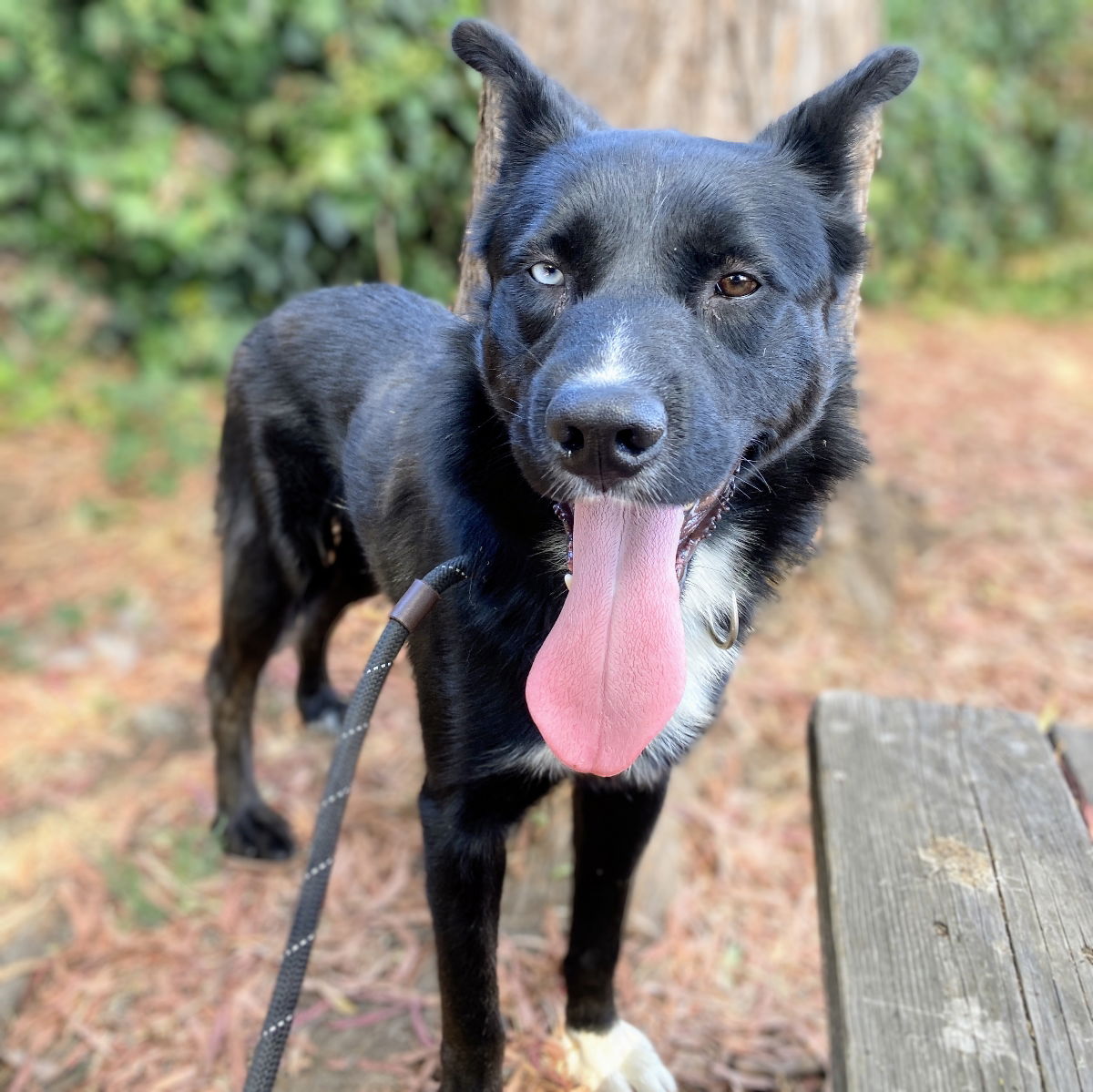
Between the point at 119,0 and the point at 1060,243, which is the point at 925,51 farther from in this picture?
the point at 119,0

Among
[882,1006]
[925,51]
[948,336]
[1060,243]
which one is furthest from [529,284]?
[1060,243]

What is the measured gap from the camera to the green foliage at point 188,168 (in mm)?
Answer: 5461

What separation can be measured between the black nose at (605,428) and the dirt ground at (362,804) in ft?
5.05

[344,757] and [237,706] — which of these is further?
[237,706]

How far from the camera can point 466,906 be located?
2.04m

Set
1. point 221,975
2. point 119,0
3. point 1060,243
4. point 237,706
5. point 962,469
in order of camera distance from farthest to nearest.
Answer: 1. point 1060,243
2. point 962,469
3. point 119,0
4. point 237,706
5. point 221,975

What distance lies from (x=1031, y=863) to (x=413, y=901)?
1.67m

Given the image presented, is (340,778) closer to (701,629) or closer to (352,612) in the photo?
(701,629)

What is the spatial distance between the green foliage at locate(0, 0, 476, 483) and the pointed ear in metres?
3.81

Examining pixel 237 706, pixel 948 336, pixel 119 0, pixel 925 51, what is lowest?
pixel 948 336

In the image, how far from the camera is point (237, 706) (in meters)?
3.13

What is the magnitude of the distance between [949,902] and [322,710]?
90.0 inches

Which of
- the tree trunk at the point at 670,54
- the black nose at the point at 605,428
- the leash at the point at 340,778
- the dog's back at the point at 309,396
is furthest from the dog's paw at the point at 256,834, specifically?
the tree trunk at the point at 670,54

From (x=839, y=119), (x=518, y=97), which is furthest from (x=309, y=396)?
(x=839, y=119)
